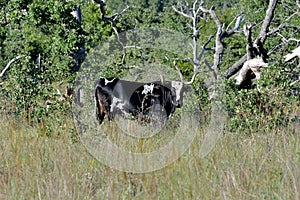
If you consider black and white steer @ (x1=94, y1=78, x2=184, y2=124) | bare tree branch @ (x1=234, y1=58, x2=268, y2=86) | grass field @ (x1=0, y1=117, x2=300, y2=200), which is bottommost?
grass field @ (x1=0, y1=117, x2=300, y2=200)

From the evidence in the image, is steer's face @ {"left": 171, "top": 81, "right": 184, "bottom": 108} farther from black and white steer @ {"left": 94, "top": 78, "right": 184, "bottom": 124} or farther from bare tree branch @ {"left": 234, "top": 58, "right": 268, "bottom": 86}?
bare tree branch @ {"left": 234, "top": 58, "right": 268, "bottom": 86}

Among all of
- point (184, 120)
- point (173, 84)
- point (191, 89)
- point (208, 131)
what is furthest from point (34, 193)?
point (173, 84)

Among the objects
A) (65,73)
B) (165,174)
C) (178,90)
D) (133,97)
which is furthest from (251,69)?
(165,174)

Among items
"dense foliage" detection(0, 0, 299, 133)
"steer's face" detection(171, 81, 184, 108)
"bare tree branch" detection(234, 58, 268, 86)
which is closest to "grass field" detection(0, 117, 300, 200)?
"dense foliage" detection(0, 0, 299, 133)

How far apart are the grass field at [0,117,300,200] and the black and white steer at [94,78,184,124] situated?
3599 millimetres

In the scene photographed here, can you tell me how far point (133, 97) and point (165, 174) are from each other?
18.4 feet

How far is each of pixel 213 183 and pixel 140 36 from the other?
12.2m

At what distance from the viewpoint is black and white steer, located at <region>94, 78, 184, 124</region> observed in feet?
26.6

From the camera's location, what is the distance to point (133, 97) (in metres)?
9.02

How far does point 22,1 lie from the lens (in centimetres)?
1085

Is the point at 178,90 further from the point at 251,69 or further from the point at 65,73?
the point at 65,73

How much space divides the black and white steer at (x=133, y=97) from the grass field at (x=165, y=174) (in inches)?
142

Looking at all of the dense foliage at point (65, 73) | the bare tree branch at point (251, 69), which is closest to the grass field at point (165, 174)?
the dense foliage at point (65, 73)

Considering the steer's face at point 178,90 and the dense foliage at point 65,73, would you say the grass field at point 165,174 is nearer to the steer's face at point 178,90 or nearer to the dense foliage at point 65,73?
the dense foliage at point 65,73
